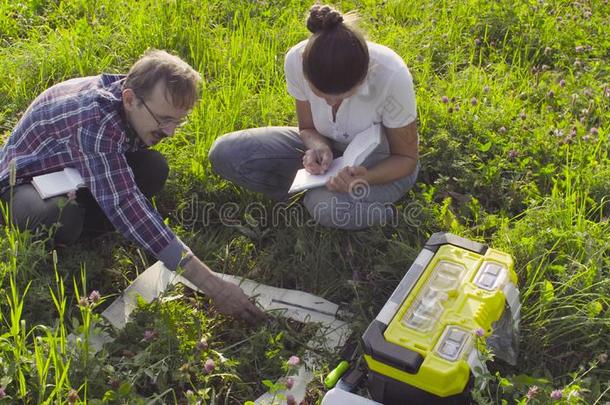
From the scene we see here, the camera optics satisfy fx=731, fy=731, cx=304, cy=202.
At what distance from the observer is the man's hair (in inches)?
104

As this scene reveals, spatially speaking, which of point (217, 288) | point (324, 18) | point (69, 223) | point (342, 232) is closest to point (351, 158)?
point (342, 232)

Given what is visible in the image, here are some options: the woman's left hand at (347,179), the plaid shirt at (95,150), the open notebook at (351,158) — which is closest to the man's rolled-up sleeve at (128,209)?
the plaid shirt at (95,150)

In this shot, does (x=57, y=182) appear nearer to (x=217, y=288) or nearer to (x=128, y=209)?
(x=128, y=209)

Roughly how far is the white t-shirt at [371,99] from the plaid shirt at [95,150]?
0.69 meters

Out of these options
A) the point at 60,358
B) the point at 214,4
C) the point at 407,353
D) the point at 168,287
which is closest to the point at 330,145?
the point at 168,287

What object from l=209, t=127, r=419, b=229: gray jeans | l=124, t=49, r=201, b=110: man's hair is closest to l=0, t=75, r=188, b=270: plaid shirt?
l=124, t=49, r=201, b=110: man's hair

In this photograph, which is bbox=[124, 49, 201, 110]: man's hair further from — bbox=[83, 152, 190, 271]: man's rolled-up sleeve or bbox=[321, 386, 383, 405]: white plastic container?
bbox=[321, 386, 383, 405]: white plastic container

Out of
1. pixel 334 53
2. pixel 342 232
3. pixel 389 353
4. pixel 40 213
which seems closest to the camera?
pixel 389 353

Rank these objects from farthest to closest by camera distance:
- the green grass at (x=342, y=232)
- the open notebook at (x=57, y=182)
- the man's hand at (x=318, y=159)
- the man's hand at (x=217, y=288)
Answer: the man's hand at (x=318, y=159)
the open notebook at (x=57, y=182)
the man's hand at (x=217, y=288)
the green grass at (x=342, y=232)

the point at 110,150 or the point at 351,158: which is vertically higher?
the point at 110,150

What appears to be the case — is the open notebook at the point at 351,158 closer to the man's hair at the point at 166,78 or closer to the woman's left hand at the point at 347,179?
the woman's left hand at the point at 347,179

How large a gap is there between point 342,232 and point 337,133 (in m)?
0.41

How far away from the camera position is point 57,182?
8.95 ft

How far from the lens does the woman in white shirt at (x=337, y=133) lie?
98.4 inches
